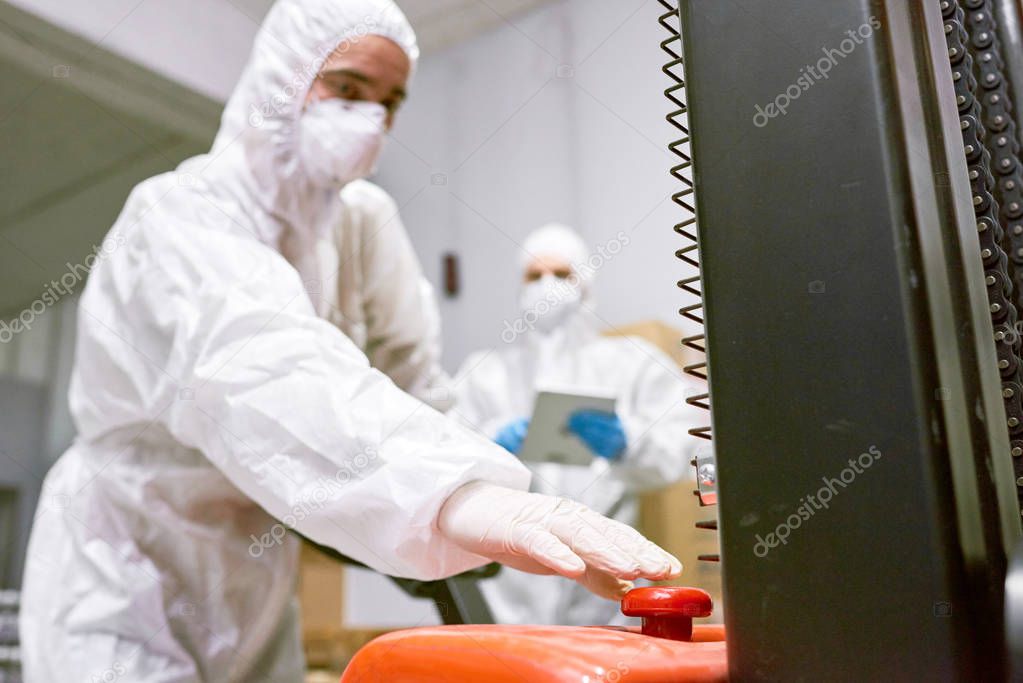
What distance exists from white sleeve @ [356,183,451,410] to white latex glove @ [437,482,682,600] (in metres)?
0.75

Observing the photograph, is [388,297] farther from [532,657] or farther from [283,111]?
[532,657]

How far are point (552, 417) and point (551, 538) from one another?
83 cm

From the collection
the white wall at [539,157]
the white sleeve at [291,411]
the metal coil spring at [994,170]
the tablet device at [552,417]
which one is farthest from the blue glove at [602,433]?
the metal coil spring at [994,170]

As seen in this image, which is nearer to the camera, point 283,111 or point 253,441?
point 253,441

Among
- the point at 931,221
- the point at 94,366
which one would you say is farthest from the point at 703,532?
the point at 931,221

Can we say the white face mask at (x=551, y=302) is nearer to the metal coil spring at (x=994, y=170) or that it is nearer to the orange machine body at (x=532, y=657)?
the metal coil spring at (x=994, y=170)

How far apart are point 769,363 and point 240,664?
0.93 m

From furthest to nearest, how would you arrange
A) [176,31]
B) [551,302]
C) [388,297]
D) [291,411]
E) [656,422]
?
[551,302]
[656,422]
[176,31]
[388,297]
[291,411]

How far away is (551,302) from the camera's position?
2.83 meters

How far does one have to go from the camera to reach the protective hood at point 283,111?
114cm

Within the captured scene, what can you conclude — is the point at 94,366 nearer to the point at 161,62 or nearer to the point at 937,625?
the point at 937,625

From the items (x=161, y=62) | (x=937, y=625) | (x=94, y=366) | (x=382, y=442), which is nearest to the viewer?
(x=937, y=625)

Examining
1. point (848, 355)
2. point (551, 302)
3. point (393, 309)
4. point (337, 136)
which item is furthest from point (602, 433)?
point (848, 355)

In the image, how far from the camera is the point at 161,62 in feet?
7.76
